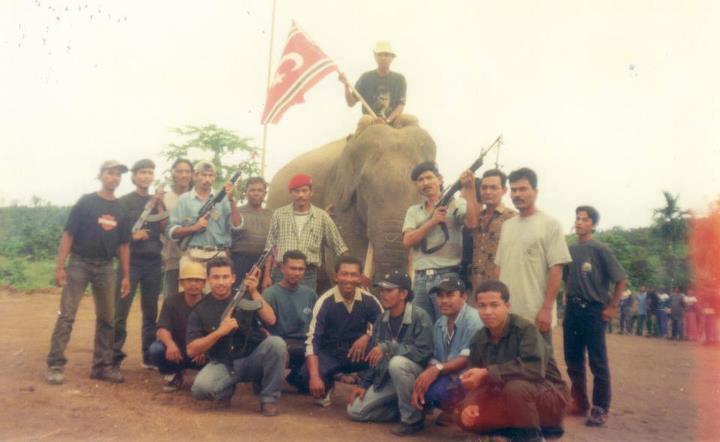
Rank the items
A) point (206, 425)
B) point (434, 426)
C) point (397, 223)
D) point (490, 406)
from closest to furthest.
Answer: point (490, 406)
point (206, 425)
point (434, 426)
point (397, 223)

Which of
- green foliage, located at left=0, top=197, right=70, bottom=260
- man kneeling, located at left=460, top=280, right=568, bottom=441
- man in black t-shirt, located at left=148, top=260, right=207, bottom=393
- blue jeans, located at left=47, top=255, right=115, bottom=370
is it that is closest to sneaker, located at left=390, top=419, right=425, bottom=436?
man kneeling, located at left=460, top=280, right=568, bottom=441

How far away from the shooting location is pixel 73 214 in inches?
282

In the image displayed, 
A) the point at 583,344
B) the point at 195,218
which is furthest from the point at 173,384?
the point at 583,344

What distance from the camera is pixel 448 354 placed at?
5840 millimetres

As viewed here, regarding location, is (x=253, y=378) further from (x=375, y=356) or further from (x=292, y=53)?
(x=292, y=53)

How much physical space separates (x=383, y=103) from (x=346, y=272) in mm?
4129

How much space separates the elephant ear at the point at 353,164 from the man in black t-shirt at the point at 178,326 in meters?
3.21

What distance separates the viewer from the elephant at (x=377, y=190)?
333 inches

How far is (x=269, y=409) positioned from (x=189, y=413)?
63 centimetres

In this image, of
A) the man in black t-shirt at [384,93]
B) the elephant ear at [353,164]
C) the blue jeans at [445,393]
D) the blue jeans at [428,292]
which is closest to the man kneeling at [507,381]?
the blue jeans at [445,393]

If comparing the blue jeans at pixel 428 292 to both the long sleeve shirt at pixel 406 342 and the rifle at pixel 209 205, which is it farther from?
the rifle at pixel 209 205

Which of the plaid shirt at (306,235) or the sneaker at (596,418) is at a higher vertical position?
the plaid shirt at (306,235)

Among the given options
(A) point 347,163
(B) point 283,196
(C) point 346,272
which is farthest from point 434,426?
(B) point 283,196

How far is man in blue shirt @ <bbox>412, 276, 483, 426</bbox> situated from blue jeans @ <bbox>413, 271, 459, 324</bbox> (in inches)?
27.0
